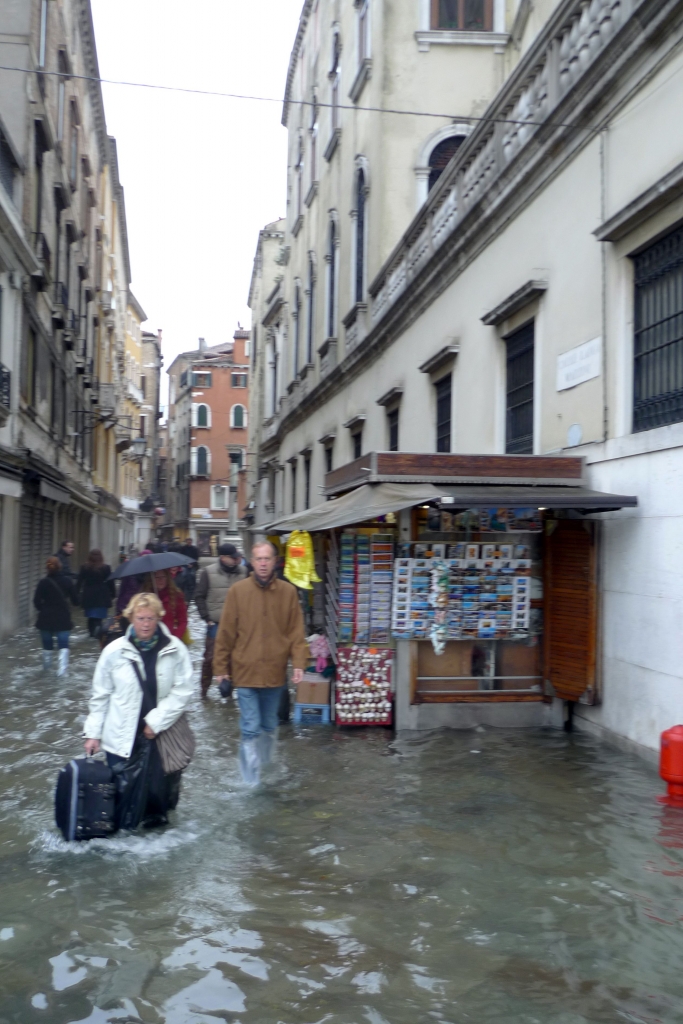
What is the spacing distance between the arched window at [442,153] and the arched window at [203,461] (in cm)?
4538

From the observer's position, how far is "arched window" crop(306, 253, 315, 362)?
25.9m

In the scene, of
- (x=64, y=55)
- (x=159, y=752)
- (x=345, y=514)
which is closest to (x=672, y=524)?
(x=345, y=514)

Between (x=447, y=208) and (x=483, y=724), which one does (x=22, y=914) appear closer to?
(x=483, y=724)

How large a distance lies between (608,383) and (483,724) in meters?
3.31

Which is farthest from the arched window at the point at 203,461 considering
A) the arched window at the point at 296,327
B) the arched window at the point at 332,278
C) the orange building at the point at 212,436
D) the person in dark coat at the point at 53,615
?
the person in dark coat at the point at 53,615

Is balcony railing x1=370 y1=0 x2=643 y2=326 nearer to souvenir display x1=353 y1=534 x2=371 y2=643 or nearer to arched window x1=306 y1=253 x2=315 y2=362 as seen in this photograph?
souvenir display x1=353 y1=534 x2=371 y2=643

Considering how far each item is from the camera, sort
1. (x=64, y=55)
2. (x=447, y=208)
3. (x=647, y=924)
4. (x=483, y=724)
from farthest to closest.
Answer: (x=64, y=55), (x=447, y=208), (x=483, y=724), (x=647, y=924)

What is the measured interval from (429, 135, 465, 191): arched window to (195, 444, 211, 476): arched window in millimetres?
45384

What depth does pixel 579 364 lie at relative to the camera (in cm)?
927

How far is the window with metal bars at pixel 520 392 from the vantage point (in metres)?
10.8

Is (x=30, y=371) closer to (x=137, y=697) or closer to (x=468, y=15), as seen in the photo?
(x=468, y=15)

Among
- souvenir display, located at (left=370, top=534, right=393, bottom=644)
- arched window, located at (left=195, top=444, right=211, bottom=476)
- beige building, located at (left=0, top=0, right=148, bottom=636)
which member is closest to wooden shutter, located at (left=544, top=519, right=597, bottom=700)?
souvenir display, located at (left=370, top=534, right=393, bottom=644)

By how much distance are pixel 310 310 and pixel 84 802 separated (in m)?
22.1

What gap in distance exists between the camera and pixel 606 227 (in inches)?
336
